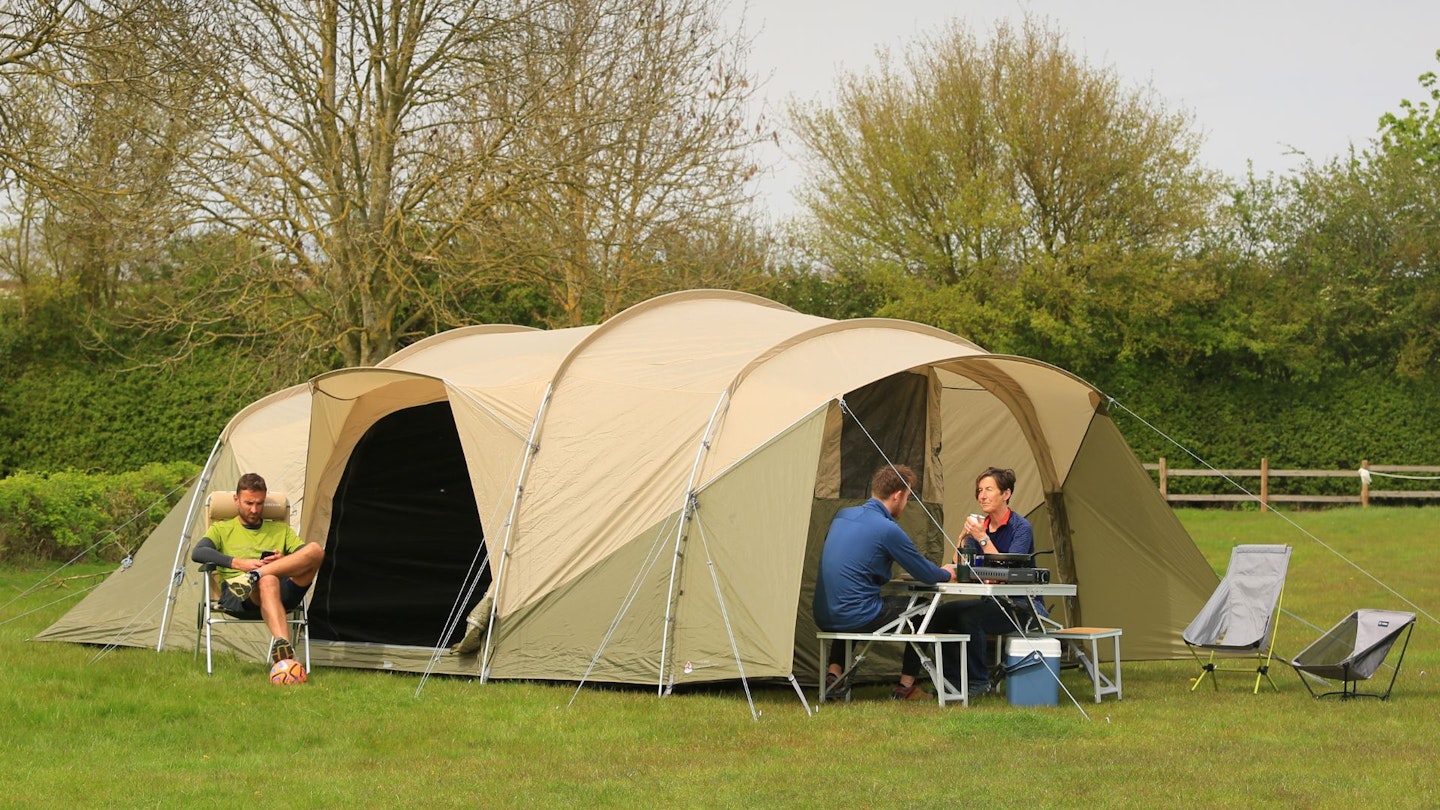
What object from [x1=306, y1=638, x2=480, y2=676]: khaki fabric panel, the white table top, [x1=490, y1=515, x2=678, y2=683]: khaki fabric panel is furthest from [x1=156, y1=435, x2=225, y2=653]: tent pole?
the white table top

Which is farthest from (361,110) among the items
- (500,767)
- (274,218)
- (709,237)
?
(500,767)

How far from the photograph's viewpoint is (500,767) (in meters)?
5.77

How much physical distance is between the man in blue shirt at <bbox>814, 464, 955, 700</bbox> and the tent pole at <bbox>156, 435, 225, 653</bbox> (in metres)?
3.95

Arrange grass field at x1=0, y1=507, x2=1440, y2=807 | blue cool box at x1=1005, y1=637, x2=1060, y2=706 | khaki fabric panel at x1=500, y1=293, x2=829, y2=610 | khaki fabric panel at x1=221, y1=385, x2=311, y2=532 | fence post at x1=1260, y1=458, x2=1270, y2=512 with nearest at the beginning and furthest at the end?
grass field at x1=0, y1=507, x2=1440, y2=807 < blue cool box at x1=1005, y1=637, x2=1060, y2=706 < khaki fabric panel at x1=500, y1=293, x2=829, y2=610 < khaki fabric panel at x1=221, y1=385, x2=311, y2=532 < fence post at x1=1260, y1=458, x2=1270, y2=512

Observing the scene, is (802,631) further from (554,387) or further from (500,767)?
(500,767)

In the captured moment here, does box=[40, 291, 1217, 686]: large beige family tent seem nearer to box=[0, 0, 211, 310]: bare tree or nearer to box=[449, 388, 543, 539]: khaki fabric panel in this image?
box=[449, 388, 543, 539]: khaki fabric panel

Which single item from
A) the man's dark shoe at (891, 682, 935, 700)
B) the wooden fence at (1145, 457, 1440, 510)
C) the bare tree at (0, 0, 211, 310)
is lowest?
the wooden fence at (1145, 457, 1440, 510)

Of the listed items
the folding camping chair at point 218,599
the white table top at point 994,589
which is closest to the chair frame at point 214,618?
the folding camping chair at point 218,599

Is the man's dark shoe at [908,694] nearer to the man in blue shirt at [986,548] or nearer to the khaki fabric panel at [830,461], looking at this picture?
the man in blue shirt at [986,548]

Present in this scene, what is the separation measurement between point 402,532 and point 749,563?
3111 millimetres

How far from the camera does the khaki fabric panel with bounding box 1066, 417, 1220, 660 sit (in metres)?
9.23

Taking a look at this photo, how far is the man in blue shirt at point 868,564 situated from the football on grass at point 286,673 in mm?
2589

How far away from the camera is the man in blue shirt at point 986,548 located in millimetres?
7629

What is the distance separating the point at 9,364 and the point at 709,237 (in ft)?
28.7
